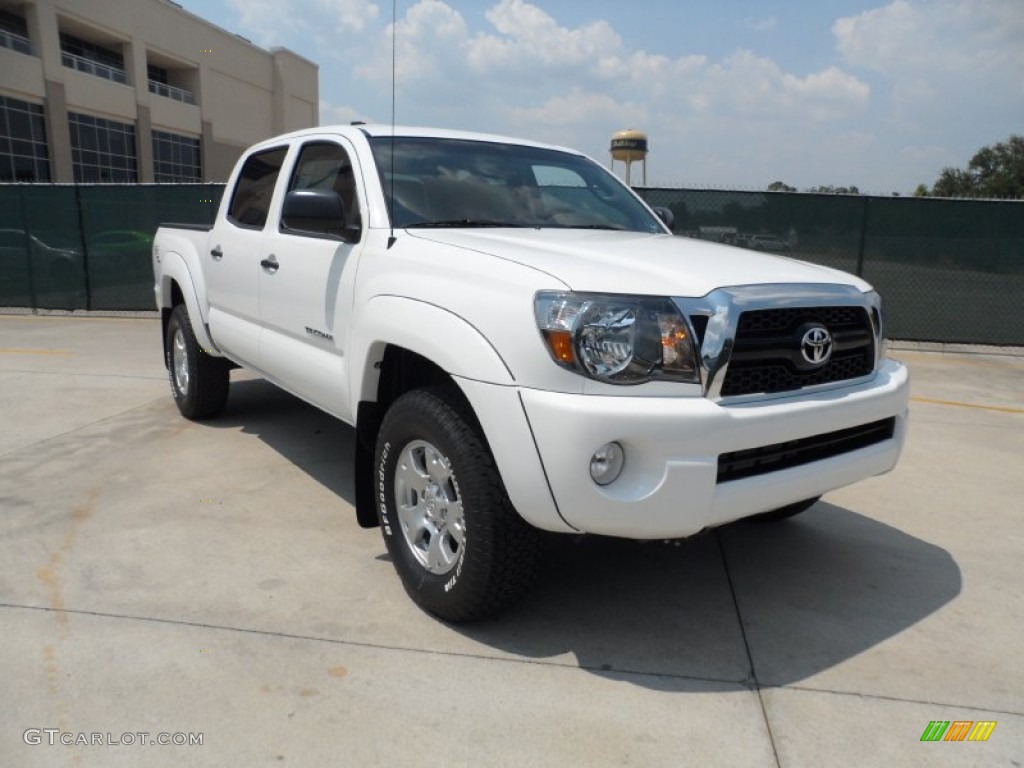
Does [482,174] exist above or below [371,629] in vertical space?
above

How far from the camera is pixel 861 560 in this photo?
3.78 meters

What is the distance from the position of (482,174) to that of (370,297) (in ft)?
3.45

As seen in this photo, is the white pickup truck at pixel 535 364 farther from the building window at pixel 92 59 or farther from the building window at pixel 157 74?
the building window at pixel 157 74

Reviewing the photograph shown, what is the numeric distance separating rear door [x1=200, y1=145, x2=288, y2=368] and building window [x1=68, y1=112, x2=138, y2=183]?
3744cm

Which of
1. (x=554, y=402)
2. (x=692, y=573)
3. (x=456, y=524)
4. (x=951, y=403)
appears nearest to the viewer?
(x=554, y=402)

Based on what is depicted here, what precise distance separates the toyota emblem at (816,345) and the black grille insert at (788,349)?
3cm

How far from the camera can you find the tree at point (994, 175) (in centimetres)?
5906

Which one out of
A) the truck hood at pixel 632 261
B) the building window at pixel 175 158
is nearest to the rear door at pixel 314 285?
the truck hood at pixel 632 261

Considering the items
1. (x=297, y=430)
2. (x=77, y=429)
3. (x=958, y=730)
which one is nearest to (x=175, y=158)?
(x=77, y=429)

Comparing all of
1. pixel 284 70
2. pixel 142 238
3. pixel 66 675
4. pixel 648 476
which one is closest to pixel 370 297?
pixel 648 476

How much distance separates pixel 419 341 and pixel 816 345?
56.8 inches

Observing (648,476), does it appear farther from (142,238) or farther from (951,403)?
(142,238)

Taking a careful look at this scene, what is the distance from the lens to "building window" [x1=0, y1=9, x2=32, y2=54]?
32531mm

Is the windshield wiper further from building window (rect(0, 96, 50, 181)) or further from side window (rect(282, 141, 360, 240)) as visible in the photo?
building window (rect(0, 96, 50, 181))
